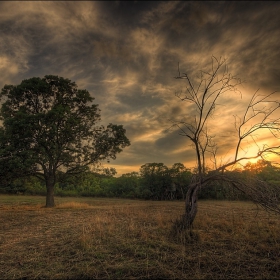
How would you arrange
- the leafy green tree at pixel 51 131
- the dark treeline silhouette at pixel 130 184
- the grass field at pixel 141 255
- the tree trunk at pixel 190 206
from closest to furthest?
the grass field at pixel 141 255 → the tree trunk at pixel 190 206 → the leafy green tree at pixel 51 131 → the dark treeline silhouette at pixel 130 184

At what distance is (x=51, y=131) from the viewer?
22.3 m

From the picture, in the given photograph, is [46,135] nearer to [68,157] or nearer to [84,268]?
[68,157]

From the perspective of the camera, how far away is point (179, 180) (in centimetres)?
5753

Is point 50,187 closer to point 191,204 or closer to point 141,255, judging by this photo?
point 191,204

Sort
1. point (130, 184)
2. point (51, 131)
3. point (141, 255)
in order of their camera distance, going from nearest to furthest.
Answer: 1. point (141, 255)
2. point (51, 131)
3. point (130, 184)

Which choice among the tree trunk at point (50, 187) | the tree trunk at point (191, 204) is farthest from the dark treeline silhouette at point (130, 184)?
the tree trunk at point (191, 204)

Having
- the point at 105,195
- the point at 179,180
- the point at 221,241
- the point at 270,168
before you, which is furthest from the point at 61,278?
the point at 105,195

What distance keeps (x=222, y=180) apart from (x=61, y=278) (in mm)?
6625

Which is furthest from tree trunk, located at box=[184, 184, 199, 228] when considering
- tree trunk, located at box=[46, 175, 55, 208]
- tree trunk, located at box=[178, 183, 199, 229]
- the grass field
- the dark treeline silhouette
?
tree trunk, located at box=[46, 175, 55, 208]

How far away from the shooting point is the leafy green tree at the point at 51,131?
21.6 meters

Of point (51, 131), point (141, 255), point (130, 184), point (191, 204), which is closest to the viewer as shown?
point (141, 255)

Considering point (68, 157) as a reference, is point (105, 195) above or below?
below

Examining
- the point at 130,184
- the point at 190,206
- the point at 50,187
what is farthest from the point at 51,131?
the point at 130,184

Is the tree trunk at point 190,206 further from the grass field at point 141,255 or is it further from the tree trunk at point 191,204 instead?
the grass field at point 141,255
